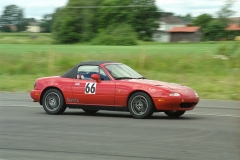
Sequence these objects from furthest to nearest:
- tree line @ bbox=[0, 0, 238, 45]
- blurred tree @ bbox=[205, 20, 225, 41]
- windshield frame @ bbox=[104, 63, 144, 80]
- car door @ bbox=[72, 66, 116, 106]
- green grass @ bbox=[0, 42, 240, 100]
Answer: tree line @ bbox=[0, 0, 238, 45]
blurred tree @ bbox=[205, 20, 225, 41]
green grass @ bbox=[0, 42, 240, 100]
windshield frame @ bbox=[104, 63, 144, 80]
car door @ bbox=[72, 66, 116, 106]

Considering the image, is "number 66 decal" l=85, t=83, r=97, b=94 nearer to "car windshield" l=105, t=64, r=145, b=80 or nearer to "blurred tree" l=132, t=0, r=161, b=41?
"car windshield" l=105, t=64, r=145, b=80

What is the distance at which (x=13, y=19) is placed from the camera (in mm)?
50188

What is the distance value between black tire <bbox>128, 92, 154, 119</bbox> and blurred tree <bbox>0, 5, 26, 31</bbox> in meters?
38.3

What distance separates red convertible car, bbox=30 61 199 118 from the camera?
39.9 feet

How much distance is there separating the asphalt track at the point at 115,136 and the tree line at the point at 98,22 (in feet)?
106

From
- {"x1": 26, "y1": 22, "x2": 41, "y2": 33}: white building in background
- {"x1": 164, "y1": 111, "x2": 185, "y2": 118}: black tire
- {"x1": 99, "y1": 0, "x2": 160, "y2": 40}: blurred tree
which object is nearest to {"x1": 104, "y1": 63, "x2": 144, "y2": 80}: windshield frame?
{"x1": 164, "y1": 111, "x2": 185, "y2": 118}: black tire

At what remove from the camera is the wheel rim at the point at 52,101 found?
1332 cm

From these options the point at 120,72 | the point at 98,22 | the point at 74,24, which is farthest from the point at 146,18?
the point at 120,72

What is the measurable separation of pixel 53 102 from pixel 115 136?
3926 mm

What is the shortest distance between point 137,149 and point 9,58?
25627 mm

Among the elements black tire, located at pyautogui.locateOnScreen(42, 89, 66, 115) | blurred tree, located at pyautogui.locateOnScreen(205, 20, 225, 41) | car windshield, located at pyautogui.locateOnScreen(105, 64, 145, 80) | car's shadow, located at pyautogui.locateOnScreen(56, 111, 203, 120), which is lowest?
car's shadow, located at pyautogui.locateOnScreen(56, 111, 203, 120)

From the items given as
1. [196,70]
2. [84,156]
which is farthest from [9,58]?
[84,156]

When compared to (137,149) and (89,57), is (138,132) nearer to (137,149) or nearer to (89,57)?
(137,149)

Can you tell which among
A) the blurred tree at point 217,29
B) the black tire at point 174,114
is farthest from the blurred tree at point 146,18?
the black tire at point 174,114
